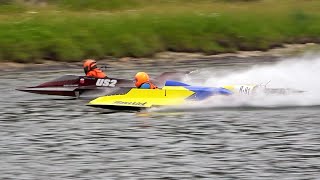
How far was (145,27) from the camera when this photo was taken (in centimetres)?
3634

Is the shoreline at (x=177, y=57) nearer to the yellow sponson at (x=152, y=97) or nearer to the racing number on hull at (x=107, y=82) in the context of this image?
the racing number on hull at (x=107, y=82)

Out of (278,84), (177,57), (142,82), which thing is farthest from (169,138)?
(177,57)

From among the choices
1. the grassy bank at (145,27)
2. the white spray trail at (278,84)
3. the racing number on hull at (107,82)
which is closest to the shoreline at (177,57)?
the grassy bank at (145,27)

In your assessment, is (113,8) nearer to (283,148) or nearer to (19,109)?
(19,109)

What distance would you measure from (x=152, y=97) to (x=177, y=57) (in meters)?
14.7

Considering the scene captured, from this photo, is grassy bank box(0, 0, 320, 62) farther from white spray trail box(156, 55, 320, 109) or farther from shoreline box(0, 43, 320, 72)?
white spray trail box(156, 55, 320, 109)

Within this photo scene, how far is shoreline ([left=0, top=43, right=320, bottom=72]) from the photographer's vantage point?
1312 inches

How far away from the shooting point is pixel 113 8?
40031mm

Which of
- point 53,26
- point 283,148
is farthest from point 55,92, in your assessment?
point 53,26

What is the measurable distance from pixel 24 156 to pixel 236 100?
20.8 feet

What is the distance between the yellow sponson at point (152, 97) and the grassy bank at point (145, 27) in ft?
41.1

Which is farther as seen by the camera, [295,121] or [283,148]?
[295,121]

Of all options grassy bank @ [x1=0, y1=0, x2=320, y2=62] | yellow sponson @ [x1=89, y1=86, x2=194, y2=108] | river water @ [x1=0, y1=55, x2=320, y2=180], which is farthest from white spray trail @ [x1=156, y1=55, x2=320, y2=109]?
grassy bank @ [x1=0, y1=0, x2=320, y2=62]

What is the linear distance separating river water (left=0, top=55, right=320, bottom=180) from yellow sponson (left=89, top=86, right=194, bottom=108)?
213 mm
